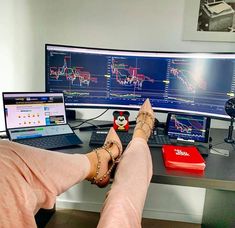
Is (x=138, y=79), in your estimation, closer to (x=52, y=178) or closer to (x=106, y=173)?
(x=106, y=173)

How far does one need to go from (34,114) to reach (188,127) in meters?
0.74

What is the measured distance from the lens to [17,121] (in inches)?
49.6

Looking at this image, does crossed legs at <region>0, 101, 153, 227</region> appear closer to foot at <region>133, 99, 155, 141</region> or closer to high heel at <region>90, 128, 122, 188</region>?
high heel at <region>90, 128, 122, 188</region>

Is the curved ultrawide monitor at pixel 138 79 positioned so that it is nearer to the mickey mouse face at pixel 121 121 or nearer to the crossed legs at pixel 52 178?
the mickey mouse face at pixel 121 121

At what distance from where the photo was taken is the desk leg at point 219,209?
1226 millimetres

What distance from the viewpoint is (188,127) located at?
1.29 metres

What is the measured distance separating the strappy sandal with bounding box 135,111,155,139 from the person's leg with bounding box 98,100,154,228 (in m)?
0.13

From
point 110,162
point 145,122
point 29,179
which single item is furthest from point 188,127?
point 29,179

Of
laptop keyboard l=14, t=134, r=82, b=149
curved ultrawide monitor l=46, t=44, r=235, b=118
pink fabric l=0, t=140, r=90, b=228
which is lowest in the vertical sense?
laptop keyboard l=14, t=134, r=82, b=149


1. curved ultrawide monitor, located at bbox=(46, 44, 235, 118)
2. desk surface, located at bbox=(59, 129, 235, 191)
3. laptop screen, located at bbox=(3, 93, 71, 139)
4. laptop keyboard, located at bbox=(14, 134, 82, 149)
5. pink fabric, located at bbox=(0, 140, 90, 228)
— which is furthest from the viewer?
curved ultrawide monitor, located at bbox=(46, 44, 235, 118)

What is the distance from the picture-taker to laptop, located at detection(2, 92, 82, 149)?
1.19 m

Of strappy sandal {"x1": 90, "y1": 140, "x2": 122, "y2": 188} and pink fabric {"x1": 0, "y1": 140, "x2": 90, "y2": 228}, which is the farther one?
strappy sandal {"x1": 90, "y1": 140, "x2": 122, "y2": 188}

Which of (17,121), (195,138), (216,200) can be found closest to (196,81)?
(195,138)

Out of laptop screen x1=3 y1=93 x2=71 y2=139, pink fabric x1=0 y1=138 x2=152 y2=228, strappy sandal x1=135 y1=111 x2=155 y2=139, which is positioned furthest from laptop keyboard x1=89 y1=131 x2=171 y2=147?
pink fabric x1=0 y1=138 x2=152 y2=228
